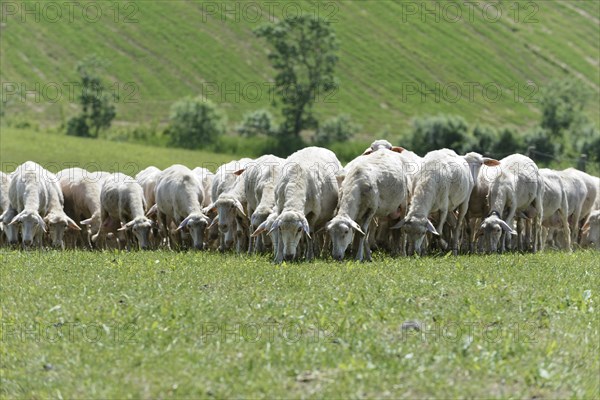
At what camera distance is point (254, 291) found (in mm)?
13766

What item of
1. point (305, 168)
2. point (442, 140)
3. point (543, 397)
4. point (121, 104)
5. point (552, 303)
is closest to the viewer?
point (543, 397)

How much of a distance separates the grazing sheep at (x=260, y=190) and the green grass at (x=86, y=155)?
28276 mm

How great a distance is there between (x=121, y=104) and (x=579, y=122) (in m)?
42.0

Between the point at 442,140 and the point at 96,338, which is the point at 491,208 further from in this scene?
the point at 442,140

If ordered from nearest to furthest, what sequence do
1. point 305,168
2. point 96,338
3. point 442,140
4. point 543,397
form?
point 543,397, point 96,338, point 305,168, point 442,140

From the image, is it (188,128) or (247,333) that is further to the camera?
(188,128)

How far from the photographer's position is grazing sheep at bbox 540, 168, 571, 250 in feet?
80.7

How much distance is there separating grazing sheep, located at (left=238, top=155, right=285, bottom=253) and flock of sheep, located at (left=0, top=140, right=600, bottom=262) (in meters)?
0.03

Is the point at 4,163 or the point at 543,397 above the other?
the point at 543,397

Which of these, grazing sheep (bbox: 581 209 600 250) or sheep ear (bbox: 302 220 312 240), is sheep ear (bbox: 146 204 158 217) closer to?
sheep ear (bbox: 302 220 312 240)

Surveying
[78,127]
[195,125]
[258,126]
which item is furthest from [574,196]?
[78,127]

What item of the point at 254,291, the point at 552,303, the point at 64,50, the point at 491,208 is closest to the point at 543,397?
the point at 552,303

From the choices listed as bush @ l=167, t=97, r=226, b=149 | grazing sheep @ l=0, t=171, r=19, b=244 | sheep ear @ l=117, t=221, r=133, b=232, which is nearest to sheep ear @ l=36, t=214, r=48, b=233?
grazing sheep @ l=0, t=171, r=19, b=244

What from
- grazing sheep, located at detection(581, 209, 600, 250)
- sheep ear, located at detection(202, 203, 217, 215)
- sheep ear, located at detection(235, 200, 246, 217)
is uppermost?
sheep ear, located at detection(235, 200, 246, 217)
